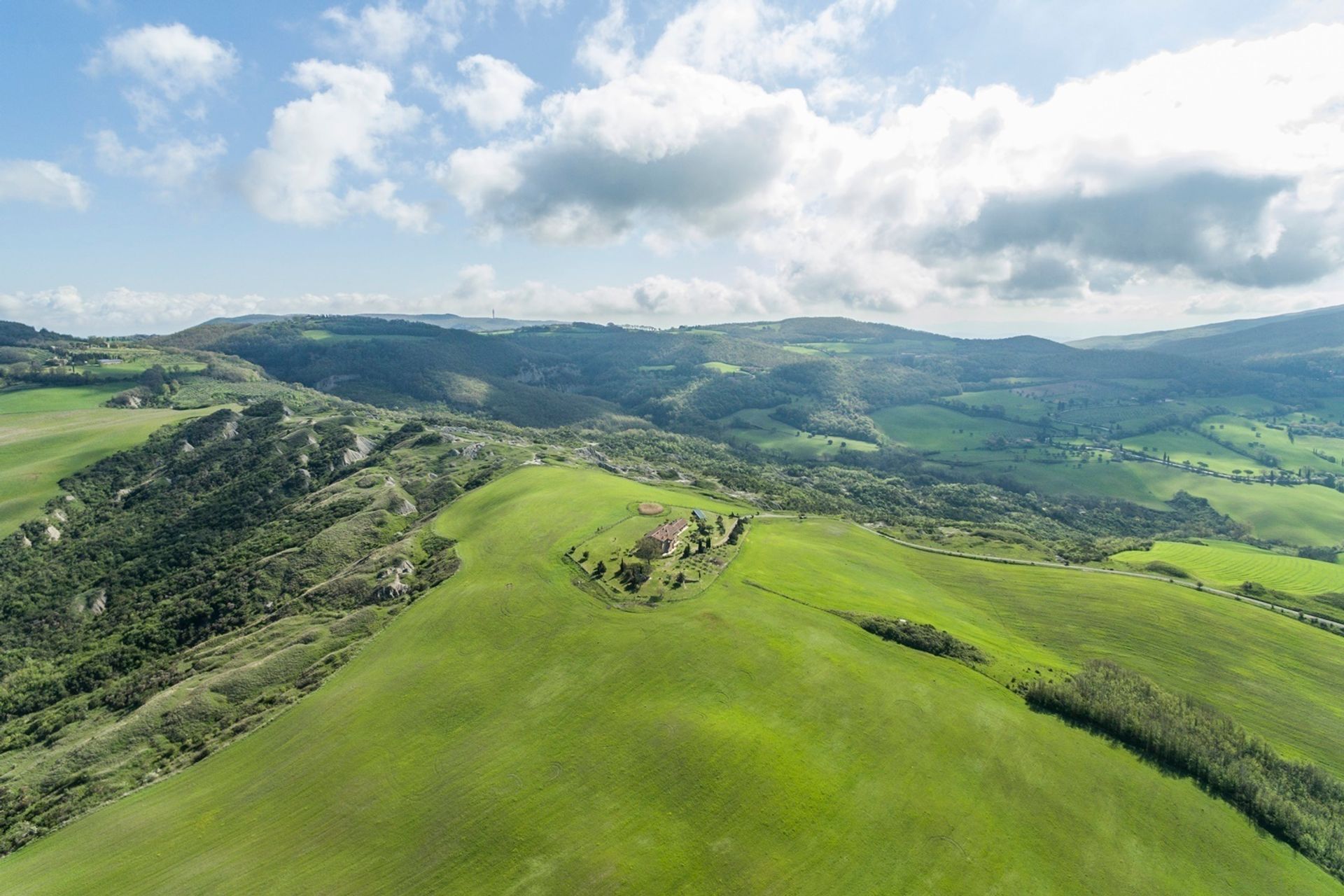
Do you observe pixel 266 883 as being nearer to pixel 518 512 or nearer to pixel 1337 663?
pixel 518 512

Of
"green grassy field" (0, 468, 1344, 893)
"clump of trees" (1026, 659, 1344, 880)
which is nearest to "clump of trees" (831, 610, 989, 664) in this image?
"green grassy field" (0, 468, 1344, 893)

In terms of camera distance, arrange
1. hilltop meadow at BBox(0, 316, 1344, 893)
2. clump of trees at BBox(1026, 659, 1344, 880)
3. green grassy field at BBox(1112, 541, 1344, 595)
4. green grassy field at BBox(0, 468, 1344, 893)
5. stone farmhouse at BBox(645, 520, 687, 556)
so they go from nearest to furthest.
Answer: green grassy field at BBox(0, 468, 1344, 893) → hilltop meadow at BBox(0, 316, 1344, 893) → clump of trees at BBox(1026, 659, 1344, 880) → stone farmhouse at BBox(645, 520, 687, 556) → green grassy field at BBox(1112, 541, 1344, 595)

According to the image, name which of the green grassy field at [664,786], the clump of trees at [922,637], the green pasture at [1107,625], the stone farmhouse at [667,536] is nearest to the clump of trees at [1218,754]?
the green grassy field at [664,786]

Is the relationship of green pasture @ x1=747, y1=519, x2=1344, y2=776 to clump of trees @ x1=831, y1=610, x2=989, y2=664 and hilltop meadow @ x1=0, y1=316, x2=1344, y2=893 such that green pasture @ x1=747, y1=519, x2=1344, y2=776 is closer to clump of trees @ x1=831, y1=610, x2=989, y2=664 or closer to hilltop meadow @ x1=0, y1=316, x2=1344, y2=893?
hilltop meadow @ x1=0, y1=316, x2=1344, y2=893

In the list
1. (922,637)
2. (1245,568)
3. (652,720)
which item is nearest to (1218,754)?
(922,637)

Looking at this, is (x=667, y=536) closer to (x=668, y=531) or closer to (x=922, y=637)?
(x=668, y=531)
